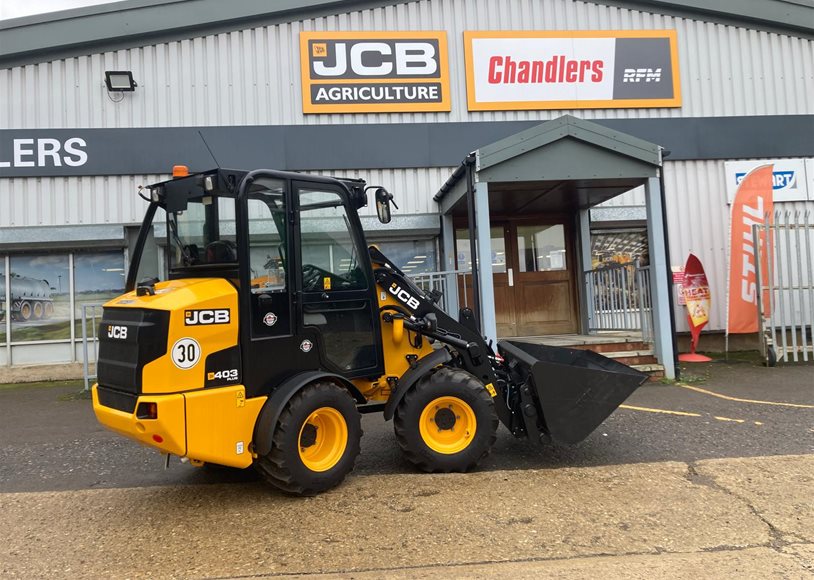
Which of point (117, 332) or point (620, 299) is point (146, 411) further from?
point (620, 299)

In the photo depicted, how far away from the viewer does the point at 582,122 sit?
289 inches

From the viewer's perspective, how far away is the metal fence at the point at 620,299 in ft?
26.8

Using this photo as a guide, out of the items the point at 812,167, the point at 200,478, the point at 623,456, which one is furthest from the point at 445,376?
the point at 812,167

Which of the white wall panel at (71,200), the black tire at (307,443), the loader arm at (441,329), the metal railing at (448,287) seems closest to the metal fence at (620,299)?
the metal railing at (448,287)

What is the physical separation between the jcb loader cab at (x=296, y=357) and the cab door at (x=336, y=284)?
11mm

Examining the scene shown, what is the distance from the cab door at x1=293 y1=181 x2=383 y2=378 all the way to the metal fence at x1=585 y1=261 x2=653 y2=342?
212 inches

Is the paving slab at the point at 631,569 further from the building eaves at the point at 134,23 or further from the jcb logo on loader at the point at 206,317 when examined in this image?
the building eaves at the point at 134,23

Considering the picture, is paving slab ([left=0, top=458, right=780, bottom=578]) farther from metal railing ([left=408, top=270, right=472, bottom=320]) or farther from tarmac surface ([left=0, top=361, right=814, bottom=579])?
metal railing ([left=408, top=270, right=472, bottom=320])

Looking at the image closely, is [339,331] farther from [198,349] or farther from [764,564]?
[764,564]

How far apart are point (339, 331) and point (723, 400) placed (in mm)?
5053

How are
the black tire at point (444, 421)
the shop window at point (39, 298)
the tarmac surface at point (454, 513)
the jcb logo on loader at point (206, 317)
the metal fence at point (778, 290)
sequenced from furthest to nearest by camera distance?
the shop window at point (39, 298)
the metal fence at point (778, 290)
the black tire at point (444, 421)
the jcb logo on loader at point (206, 317)
the tarmac surface at point (454, 513)

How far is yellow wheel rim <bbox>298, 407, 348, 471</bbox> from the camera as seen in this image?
3820 mm

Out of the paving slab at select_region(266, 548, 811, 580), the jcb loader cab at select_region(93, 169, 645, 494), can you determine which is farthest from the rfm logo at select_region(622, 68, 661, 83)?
the paving slab at select_region(266, 548, 811, 580)

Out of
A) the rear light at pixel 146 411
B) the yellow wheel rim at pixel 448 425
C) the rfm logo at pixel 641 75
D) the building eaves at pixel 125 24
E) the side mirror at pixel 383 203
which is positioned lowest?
the yellow wheel rim at pixel 448 425
